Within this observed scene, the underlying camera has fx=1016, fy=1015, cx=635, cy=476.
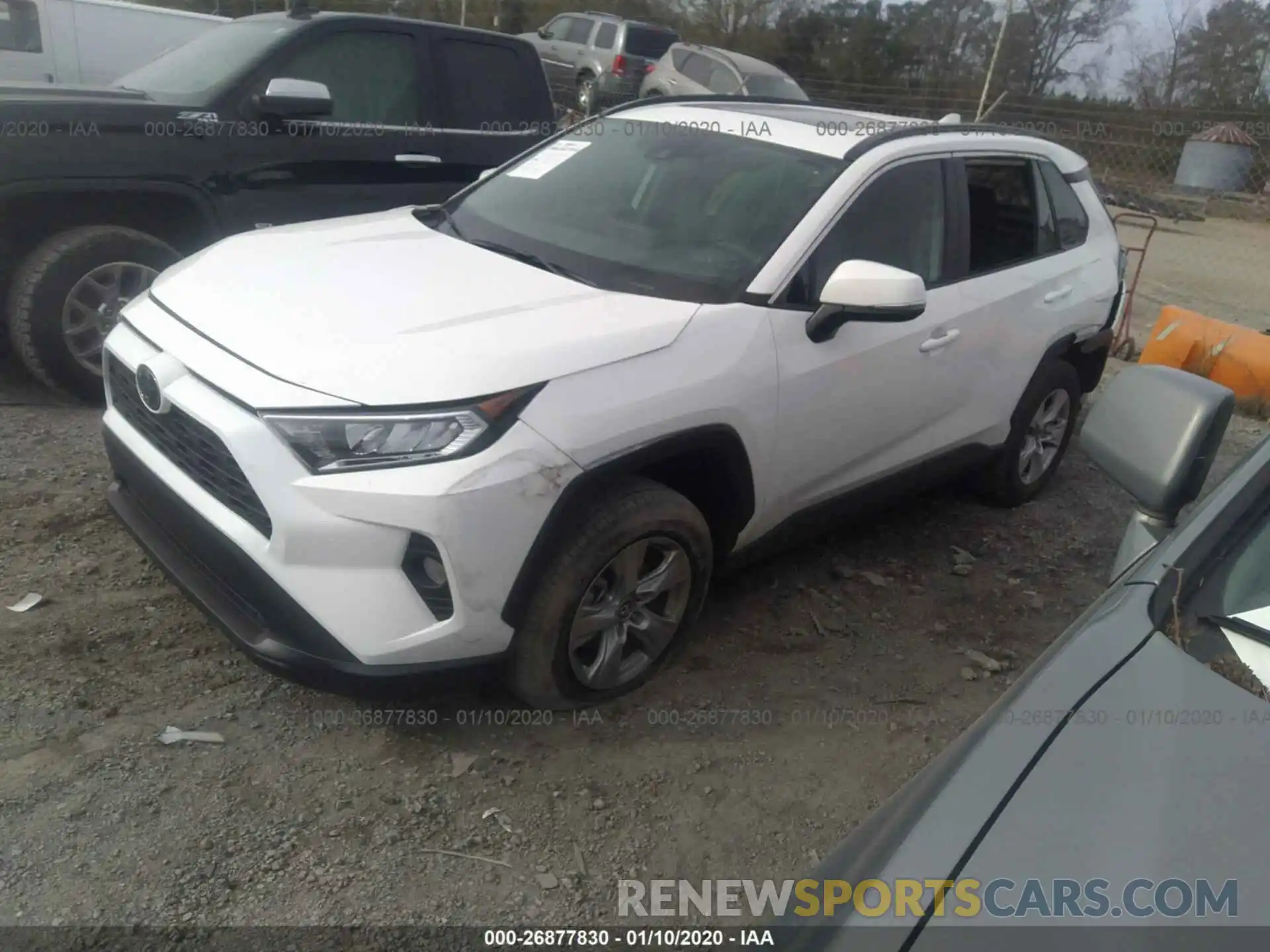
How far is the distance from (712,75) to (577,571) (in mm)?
14320

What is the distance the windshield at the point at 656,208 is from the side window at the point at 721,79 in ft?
39.3

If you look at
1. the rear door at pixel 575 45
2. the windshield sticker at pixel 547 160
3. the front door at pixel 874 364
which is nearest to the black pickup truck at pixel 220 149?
the windshield sticker at pixel 547 160

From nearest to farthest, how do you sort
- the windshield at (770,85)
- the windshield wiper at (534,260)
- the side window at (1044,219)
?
the windshield wiper at (534,260) → the side window at (1044,219) → the windshield at (770,85)

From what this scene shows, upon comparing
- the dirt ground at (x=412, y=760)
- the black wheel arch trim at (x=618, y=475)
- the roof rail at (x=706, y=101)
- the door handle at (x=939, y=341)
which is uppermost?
the roof rail at (x=706, y=101)

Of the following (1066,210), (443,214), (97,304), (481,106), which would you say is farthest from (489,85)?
(1066,210)

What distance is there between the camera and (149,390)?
274 centimetres

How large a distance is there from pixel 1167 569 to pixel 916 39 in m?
24.5

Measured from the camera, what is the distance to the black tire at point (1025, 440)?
443 centimetres

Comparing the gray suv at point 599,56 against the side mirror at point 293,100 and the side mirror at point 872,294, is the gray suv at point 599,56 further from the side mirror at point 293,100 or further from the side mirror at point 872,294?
the side mirror at point 872,294

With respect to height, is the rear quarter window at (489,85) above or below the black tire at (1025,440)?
above

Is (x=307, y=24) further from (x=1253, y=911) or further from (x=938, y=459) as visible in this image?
(x=1253, y=911)

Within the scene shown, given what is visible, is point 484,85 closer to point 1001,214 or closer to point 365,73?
point 365,73

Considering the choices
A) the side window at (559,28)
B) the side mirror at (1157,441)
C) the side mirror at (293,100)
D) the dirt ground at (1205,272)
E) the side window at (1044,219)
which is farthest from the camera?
the side window at (559,28)

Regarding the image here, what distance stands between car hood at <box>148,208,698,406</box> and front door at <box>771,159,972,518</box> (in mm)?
456
